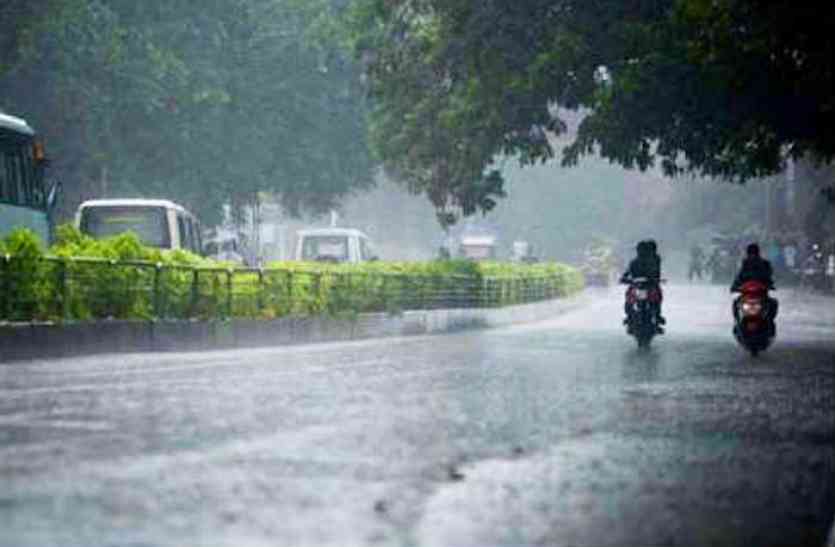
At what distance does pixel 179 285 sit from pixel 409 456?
17093 mm

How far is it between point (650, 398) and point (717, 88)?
1047 centimetres

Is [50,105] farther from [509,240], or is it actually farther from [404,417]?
[509,240]

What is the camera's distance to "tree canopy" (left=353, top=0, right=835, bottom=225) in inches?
875

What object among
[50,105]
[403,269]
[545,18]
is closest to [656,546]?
[545,18]

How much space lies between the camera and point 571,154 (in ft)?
107

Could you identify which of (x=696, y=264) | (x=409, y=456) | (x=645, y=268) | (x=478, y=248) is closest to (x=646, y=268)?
(x=645, y=268)

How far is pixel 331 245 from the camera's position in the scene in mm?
45188

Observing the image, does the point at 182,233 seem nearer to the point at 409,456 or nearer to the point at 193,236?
the point at 193,236

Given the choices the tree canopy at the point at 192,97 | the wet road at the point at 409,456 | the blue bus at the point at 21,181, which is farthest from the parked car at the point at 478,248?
the wet road at the point at 409,456

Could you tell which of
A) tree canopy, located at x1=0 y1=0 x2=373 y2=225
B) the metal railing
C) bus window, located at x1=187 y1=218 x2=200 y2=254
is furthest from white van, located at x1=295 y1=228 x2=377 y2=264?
bus window, located at x1=187 y1=218 x2=200 y2=254

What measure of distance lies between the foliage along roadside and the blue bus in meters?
→ 0.99

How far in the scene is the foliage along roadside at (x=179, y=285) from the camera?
2261 cm

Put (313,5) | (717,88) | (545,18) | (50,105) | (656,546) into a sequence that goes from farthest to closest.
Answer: (313,5) < (50,105) < (545,18) < (717,88) < (656,546)

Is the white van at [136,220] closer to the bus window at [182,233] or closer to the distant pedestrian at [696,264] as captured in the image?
the bus window at [182,233]
